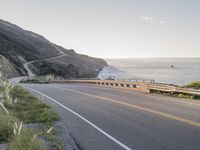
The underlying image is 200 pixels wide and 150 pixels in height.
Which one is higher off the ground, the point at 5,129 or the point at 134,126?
the point at 5,129

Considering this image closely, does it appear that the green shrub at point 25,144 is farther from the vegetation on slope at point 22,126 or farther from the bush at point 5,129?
the bush at point 5,129

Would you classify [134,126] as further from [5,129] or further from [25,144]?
[25,144]

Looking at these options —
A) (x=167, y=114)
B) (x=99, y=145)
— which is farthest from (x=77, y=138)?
(x=167, y=114)

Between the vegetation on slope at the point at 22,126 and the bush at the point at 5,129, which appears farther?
the bush at the point at 5,129

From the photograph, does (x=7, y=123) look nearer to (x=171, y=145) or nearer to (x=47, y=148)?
(x=47, y=148)

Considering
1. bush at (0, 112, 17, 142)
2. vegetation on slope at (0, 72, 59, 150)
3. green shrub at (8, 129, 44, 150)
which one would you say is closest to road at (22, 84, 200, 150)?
vegetation on slope at (0, 72, 59, 150)

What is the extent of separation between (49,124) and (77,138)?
5.98ft

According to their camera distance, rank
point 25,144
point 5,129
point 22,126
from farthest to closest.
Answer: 1. point 22,126
2. point 5,129
3. point 25,144

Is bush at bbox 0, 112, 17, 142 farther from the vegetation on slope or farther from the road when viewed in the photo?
the road

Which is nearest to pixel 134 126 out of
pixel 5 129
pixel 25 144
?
pixel 5 129

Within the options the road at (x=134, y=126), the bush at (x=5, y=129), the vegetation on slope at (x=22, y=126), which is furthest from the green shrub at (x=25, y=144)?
the road at (x=134, y=126)

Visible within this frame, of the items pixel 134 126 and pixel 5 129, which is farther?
pixel 134 126

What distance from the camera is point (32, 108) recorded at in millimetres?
15414

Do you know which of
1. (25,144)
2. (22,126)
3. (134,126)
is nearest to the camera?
(25,144)
